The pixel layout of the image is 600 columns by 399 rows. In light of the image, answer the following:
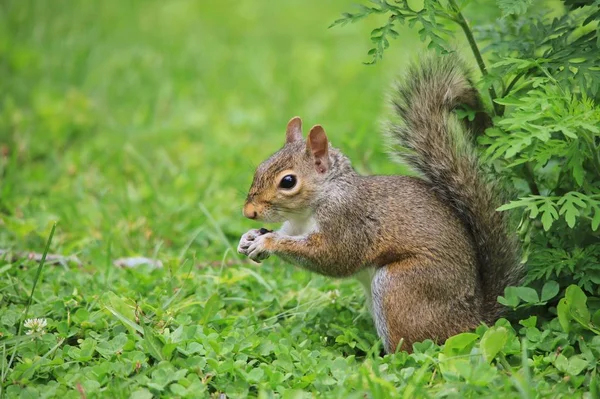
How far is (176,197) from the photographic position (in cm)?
437

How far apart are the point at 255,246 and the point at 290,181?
0.26 meters

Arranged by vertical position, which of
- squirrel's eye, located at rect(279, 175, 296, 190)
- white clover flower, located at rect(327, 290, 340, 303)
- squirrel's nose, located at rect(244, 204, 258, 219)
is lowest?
white clover flower, located at rect(327, 290, 340, 303)

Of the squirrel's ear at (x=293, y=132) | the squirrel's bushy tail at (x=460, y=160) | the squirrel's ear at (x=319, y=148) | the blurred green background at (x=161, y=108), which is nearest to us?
the squirrel's bushy tail at (x=460, y=160)

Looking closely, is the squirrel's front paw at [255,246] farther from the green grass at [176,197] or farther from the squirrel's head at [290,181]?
the green grass at [176,197]

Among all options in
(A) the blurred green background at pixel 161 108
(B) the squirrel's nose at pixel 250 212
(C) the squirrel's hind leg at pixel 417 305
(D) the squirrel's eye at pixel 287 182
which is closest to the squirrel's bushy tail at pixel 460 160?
(C) the squirrel's hind leg at pixel 417 305

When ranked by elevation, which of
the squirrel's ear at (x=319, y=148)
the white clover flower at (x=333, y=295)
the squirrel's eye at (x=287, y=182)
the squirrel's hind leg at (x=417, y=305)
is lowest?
the white clover flower at (x=333, y=295)

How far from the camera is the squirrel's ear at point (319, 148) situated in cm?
304

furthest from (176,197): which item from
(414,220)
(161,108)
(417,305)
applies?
(417,305)

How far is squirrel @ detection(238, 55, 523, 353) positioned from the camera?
2.84 meters

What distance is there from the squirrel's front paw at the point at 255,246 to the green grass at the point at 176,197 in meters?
0.24

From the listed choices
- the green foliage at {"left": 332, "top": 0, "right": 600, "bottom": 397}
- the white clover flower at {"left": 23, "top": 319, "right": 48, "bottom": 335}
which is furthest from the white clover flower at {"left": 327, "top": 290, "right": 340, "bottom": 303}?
the white clover flower at {"left": 23, "top": 319, "right": 48, "bottom": 335}

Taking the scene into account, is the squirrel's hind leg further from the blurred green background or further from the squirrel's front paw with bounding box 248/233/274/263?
the blurred green background

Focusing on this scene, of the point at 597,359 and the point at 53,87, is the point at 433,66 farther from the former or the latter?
the point at 53,87

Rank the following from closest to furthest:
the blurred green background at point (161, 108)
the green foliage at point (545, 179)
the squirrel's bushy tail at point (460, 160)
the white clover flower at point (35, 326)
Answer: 1. the green foliage at point (545, 179)
2. the white clover flower at point (35, 326)
3. the squirrel's bushy tail at point (460, 160)
4. the blurred green background at point (161, 108)
